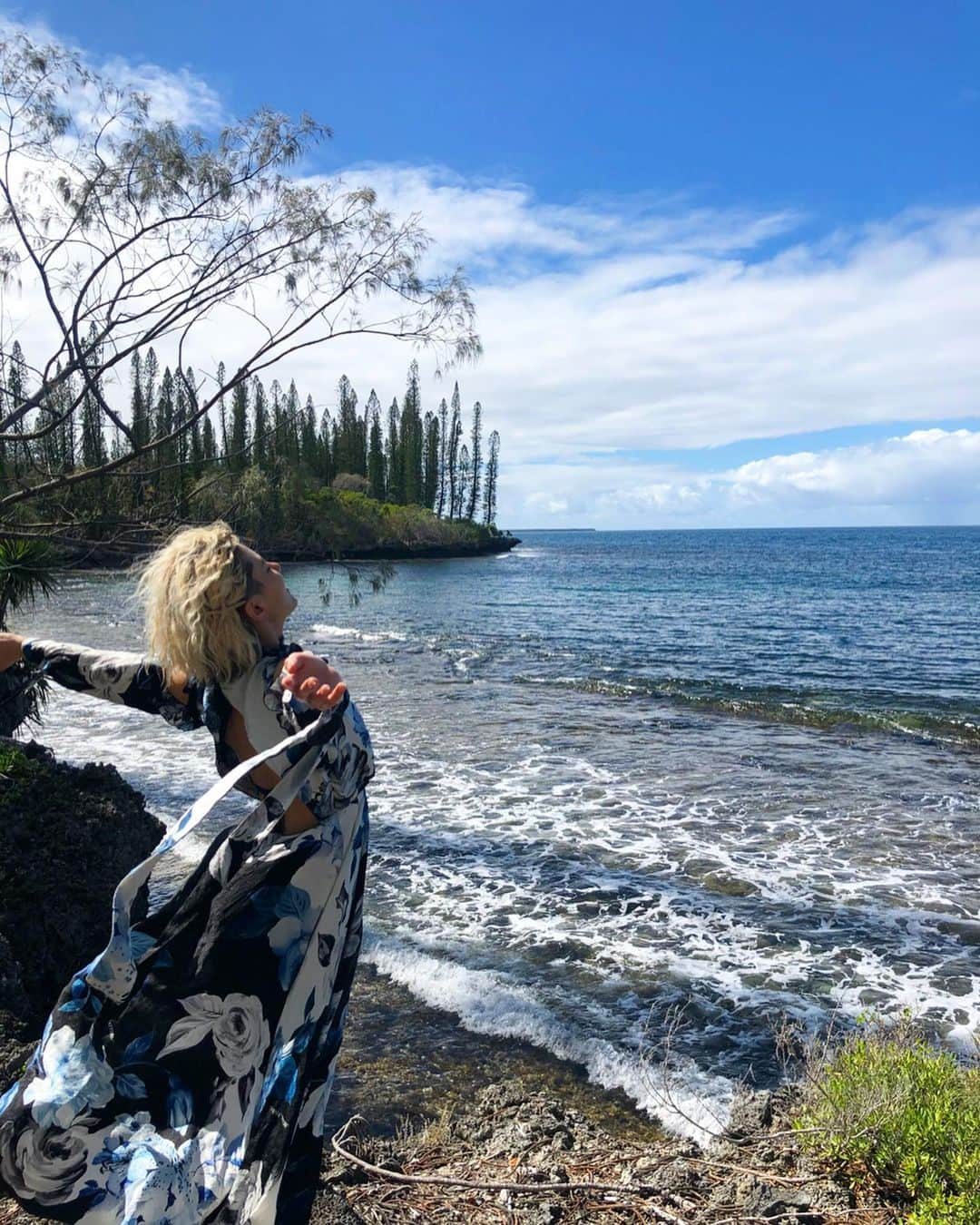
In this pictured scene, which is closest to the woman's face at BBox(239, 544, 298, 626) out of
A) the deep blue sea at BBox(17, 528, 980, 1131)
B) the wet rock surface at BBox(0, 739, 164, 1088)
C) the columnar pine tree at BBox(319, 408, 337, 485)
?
the wet rock surface at BBox(0, 739, 164, 1088)

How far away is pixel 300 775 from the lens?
8.30 feet

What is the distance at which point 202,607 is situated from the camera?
263cm

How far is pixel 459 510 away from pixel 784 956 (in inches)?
4400

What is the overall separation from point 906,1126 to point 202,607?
318cm

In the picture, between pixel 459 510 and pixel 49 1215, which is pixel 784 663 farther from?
pixel 459 510

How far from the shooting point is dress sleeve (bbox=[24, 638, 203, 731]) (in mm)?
2752

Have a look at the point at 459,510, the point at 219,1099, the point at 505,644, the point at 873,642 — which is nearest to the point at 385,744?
the point at 219,1099

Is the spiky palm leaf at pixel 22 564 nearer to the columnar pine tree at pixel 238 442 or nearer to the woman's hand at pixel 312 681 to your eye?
the columnar pine tree at pixel 238 442

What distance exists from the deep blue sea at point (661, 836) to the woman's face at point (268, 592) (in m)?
3.38

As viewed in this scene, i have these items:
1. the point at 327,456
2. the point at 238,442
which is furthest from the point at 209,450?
the point at 327,456

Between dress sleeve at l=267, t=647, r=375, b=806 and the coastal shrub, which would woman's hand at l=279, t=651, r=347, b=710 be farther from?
the coastal shrub

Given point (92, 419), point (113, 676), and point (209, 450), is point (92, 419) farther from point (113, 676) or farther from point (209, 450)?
point (113, 676)

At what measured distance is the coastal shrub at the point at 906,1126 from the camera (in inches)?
122

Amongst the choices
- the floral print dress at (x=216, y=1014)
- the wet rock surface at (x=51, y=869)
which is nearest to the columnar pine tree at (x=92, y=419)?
the wet rock surface at (x=51, y=869)
